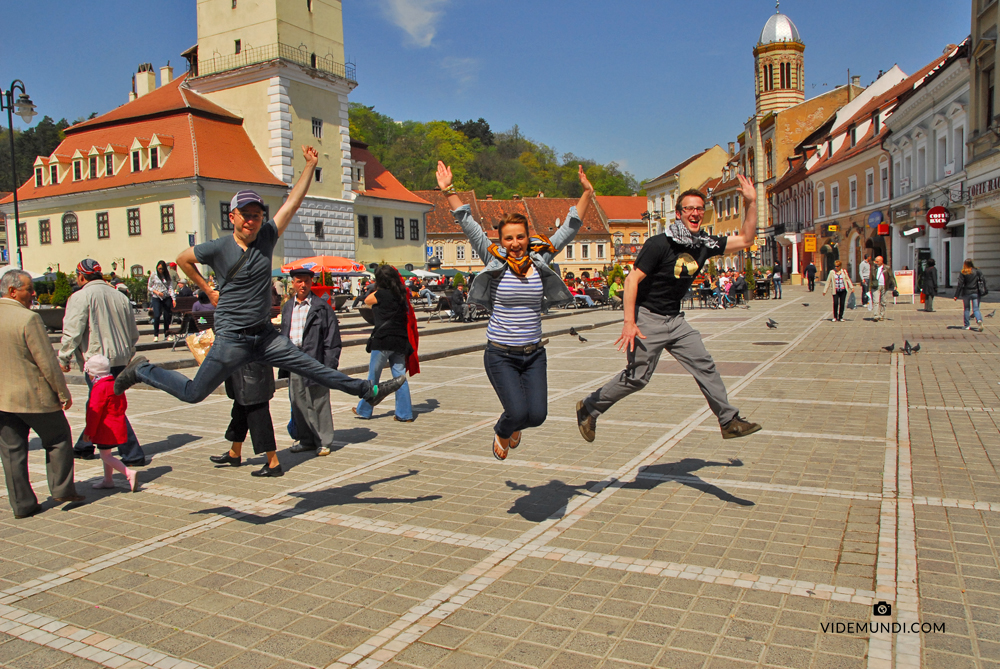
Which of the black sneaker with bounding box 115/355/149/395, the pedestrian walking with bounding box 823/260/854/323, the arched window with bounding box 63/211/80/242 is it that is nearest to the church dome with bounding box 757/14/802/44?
the pedestrian walking with bounding box 823/260/854/323

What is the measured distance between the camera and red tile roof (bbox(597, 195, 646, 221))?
10262cm

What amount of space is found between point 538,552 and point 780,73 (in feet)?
255

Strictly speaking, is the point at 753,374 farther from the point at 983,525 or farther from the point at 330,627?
the point at 330,627

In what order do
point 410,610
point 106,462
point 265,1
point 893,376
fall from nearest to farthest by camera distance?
point 410,610
point 106,462
point 893,376
point 265,1

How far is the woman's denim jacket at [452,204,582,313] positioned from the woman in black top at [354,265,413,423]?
12.9ft

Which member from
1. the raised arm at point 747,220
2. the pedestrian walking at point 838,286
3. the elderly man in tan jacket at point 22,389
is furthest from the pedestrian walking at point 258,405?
the pedestrian walking at point 838,286

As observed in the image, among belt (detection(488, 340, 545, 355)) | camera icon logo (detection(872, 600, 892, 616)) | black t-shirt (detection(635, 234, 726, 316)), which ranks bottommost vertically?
camera icon logo (detection(872, 600, 892, 616))

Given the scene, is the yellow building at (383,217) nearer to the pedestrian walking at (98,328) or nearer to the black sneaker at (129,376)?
the pedestrian walking at (98,328)

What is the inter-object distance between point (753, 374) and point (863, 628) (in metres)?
8.90

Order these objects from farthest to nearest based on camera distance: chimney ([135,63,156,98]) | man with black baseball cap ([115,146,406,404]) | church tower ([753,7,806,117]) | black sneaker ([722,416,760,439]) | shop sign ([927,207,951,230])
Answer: church tower ([753,7,806,117]) < chimney ([135,63,156,98]) < shop sign ([927,207,951,230]) < black sneaker ([722,416,760,439]) < man with black baseball cap ([115,146,406,404])

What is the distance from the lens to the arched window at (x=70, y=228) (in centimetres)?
4066

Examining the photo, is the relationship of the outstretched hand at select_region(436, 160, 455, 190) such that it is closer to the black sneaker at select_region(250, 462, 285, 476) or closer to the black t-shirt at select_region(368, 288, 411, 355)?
the black sneaker at select_region(250, 462, 285, 476)

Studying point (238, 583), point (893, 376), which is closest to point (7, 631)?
point (238, 583)

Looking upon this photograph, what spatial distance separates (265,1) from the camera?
130ft
